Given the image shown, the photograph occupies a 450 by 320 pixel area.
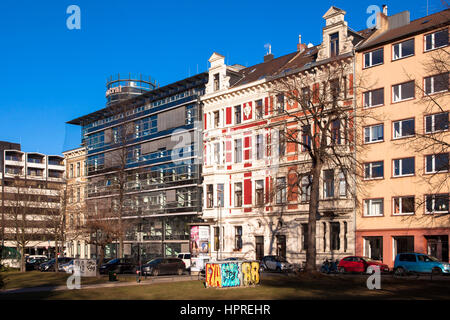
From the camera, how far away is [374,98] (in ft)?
152

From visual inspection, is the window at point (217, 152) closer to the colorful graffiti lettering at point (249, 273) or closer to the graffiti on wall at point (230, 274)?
the colorful graffiti lettering at point (249, 273)

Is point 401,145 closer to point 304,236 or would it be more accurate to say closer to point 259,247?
point 304,236

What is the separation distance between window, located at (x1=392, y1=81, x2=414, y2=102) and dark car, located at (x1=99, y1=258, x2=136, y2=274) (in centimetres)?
2790

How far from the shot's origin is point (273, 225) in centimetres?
5312

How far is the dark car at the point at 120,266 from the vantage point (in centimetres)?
5081

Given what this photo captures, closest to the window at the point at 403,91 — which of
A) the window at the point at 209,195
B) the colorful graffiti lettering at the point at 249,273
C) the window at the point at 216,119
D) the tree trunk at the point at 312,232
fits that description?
the tree trunk at the point at 312,232

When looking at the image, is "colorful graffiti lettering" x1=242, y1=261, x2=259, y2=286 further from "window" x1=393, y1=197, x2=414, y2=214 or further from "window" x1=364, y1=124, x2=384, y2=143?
"window" x1=364, y1=124, x2=384, y2=143

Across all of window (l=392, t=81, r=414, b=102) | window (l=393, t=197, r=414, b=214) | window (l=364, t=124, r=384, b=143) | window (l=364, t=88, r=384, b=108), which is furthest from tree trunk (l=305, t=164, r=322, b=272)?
window (l=364, t=88, r=384, b=108)

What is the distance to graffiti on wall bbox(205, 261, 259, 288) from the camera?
28953mm

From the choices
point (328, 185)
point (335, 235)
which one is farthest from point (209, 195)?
point (335, 235)

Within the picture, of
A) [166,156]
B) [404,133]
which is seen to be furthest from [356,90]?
[166,156]

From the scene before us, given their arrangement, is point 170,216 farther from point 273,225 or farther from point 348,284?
point 348,284

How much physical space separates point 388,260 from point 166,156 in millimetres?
34034

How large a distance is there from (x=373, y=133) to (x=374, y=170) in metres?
3.12
